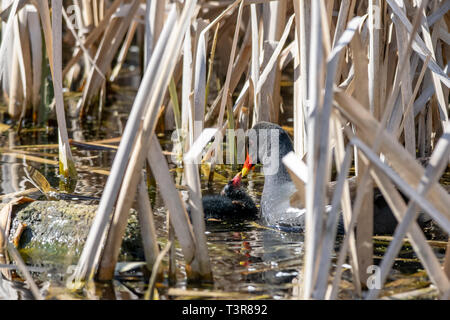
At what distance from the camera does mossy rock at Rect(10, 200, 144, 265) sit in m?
3.31

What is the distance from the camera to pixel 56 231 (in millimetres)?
3430

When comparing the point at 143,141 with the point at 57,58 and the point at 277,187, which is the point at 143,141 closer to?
the point at 57,58

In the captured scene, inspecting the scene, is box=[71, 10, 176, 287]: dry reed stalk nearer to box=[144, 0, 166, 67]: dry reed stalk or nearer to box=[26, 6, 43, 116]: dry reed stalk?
box=[144, 0, 166, 67]: dry reed stalk

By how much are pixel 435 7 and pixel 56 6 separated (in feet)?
7.02

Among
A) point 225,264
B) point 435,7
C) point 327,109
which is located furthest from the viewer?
point 435,7

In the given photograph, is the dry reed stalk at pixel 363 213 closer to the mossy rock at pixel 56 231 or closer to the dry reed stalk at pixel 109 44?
the mossy rock at pixel 56 231

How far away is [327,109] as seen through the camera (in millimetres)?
2291

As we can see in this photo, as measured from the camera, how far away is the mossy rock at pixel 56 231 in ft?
10.9

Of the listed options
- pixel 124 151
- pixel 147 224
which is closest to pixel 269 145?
pixel 147 224

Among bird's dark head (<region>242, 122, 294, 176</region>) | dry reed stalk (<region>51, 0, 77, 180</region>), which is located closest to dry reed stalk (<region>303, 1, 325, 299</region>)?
dry reed stalk (<region>51, 0, 77, 180</region>)

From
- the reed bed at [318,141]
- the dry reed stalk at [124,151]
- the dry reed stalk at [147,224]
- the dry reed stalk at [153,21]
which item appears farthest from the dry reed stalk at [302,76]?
the dry reed stalk at [147,224]
